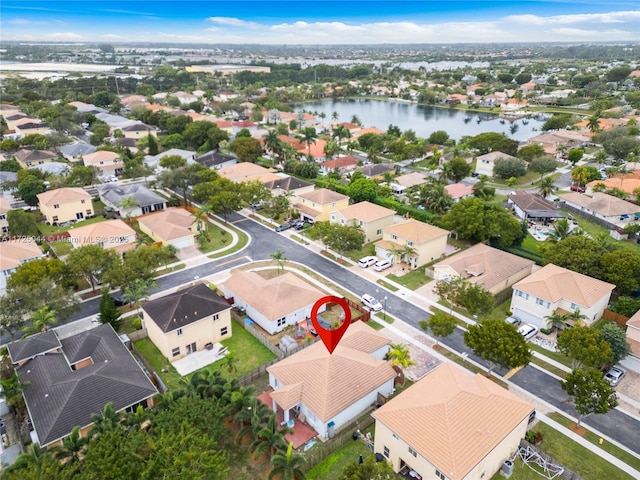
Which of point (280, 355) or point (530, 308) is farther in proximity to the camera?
point (530, 308)

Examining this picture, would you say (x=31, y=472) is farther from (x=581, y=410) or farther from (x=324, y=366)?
(x=581, y=410)

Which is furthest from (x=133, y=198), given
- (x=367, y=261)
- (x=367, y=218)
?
(x=367, y=261)

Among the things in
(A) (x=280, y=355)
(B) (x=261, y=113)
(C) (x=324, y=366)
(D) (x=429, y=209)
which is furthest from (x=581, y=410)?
(B) (x=261, y=113)

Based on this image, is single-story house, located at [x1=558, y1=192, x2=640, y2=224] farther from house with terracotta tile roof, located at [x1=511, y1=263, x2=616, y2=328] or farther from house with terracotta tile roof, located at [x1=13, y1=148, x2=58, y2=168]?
house with terracotta tile roof, located at [x1=13, y1=148, x2=58, y2=168]

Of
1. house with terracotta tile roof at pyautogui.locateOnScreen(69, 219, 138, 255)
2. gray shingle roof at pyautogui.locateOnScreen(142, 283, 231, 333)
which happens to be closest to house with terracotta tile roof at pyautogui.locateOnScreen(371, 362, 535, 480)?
gray shingle roof at pyautogui.locateOnScreen(142, 283, 231, 333)

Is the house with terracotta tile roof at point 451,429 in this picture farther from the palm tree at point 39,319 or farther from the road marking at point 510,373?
the palm tree at point 39,319

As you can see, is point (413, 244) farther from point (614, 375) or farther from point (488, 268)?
point (614, 375)
